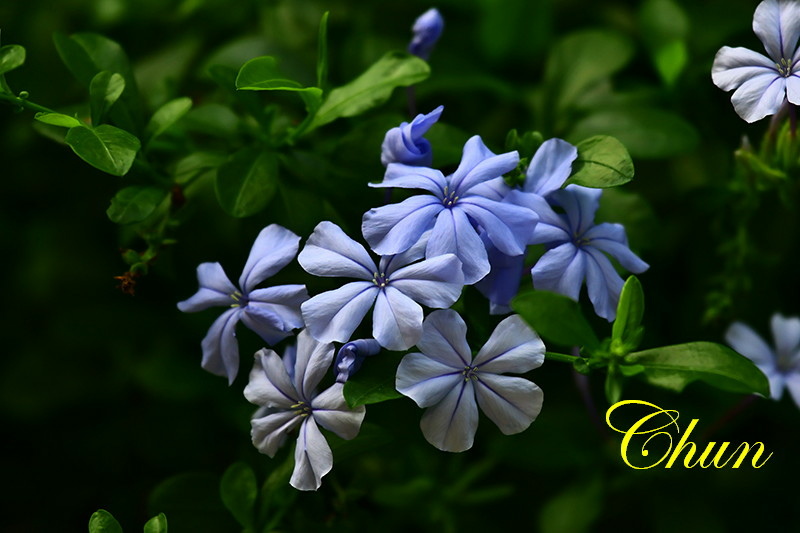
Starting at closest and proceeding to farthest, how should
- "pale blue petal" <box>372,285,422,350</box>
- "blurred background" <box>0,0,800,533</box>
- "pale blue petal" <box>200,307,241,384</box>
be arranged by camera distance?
"pale blue petal" <box>372,285,422,350</box>, "pale blue petal" <box>200,307,241,384</box>, "blurred background" <box>0,0,800,533</box>

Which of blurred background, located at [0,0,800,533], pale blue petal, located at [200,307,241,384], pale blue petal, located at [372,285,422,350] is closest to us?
pale blue petal, located at [372,285,422,350]

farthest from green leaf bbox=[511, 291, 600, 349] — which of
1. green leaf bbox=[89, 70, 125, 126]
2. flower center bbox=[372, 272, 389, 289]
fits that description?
green leaf bbox=[89, 70, 125, 126]

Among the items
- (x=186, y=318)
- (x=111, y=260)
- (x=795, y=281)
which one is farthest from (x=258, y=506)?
(x=795, y=281)

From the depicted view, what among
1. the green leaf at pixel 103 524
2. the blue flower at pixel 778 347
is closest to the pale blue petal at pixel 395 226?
the green leaf at pixel 103 524

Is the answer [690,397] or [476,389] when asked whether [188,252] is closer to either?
[476,389]

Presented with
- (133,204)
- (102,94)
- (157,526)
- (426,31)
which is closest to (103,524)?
(157,526)

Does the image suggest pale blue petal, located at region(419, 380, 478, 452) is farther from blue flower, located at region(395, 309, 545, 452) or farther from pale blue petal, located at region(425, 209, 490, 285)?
pale blue petal, located at region(425, 209, 490, 285)

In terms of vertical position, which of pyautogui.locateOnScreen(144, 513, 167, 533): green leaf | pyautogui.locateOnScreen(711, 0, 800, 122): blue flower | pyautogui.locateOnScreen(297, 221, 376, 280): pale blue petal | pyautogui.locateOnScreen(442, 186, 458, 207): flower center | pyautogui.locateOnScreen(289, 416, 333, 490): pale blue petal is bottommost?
pyautogui.locateOnScreen(144, 513, 167, 533): green leaf

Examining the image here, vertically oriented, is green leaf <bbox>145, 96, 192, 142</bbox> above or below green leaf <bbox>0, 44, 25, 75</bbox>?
below
